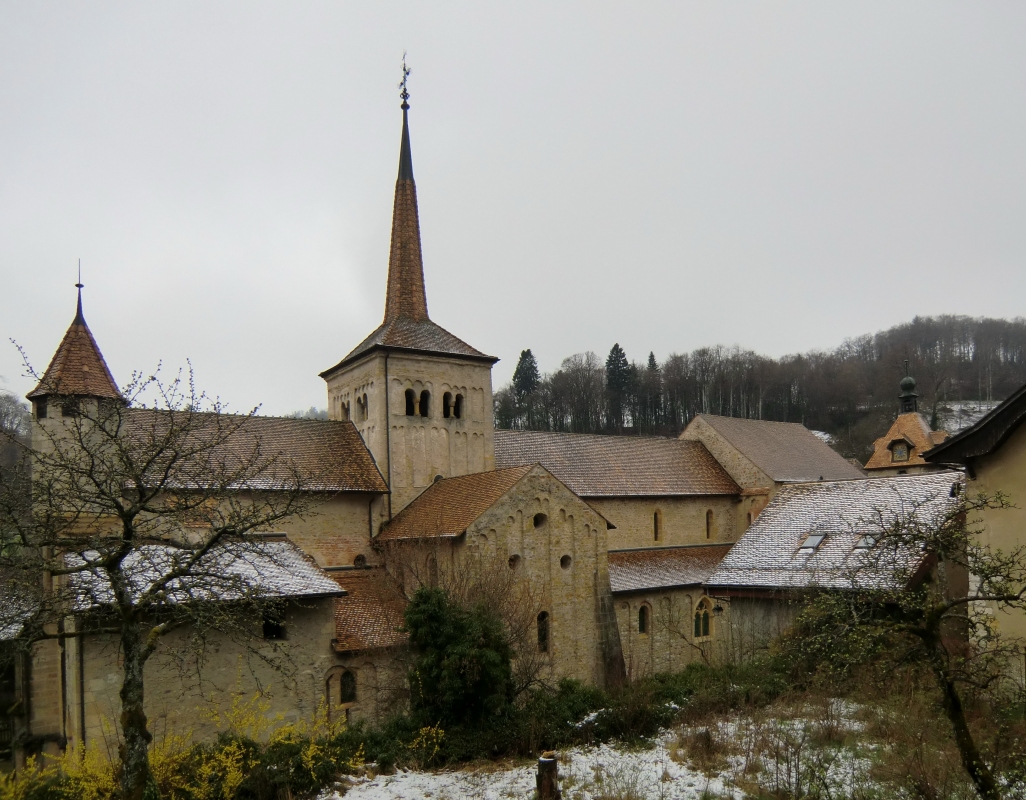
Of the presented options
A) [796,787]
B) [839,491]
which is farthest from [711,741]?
[839,491]

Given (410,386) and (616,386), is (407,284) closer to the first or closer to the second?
(410,386)

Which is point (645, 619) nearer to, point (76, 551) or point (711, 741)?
point (711, 741)

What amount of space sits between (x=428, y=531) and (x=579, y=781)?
11.2 metres

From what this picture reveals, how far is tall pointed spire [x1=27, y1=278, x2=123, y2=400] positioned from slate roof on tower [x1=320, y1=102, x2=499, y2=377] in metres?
9.05

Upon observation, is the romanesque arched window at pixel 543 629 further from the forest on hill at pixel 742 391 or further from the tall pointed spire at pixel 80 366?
the forest on hill at pixel 742 391

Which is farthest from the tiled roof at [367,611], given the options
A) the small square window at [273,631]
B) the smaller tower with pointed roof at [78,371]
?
the smaller tower with pointed roof at [78,371]

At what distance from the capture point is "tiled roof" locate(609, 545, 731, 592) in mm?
26625

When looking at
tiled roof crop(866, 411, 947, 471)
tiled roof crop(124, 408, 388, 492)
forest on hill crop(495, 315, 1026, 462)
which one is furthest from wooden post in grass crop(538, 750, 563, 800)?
forest on hill crop(495, 315, 1026, 462)

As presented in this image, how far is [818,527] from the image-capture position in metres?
24.5

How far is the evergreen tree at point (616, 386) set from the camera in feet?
276

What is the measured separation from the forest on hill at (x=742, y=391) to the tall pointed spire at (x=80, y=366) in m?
56.7

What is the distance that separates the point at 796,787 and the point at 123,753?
909cm

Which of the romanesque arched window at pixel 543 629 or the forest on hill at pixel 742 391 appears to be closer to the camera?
the romanesque arched window at pixel 543 629

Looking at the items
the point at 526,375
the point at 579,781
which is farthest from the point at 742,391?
the point at 579,781
